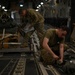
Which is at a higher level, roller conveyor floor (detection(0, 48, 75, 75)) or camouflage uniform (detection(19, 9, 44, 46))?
camouflage uniform (detection(19, 9, 44, 46))

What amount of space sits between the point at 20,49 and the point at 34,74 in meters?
4.91

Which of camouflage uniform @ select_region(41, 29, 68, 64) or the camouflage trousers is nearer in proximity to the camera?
camouflage uniform @ select_region(41, 29, 68, 64)

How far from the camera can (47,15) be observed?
39.2 m

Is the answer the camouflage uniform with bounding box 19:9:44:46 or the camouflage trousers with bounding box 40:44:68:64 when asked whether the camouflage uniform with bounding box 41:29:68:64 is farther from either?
the camouflage uniform with bounding box 19:9:44:46

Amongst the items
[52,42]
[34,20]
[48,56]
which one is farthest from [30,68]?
[34,20]

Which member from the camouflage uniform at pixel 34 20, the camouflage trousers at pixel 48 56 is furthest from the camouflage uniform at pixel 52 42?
the camouflage uniform at pixel 34 20

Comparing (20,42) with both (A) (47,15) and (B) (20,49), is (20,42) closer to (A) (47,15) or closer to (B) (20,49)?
(B) (20,49)

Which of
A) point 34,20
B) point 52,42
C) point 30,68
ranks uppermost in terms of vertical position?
point 34,20

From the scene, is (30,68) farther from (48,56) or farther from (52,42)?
(52,42)

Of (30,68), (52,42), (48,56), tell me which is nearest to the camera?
(52,42)

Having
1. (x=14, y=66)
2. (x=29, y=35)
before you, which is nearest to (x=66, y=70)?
(x=14, y=66)

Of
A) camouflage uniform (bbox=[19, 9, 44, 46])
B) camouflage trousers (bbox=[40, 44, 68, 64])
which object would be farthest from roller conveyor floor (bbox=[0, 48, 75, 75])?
camouflage uniform (bbox=[19, 9, 44, 46])

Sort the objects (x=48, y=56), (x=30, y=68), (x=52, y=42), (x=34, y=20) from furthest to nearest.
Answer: (x=34, y=20), (x=48, y=56), (x=30, y=68), (x=52, y=42)

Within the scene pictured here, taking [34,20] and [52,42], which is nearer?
[52,42]
